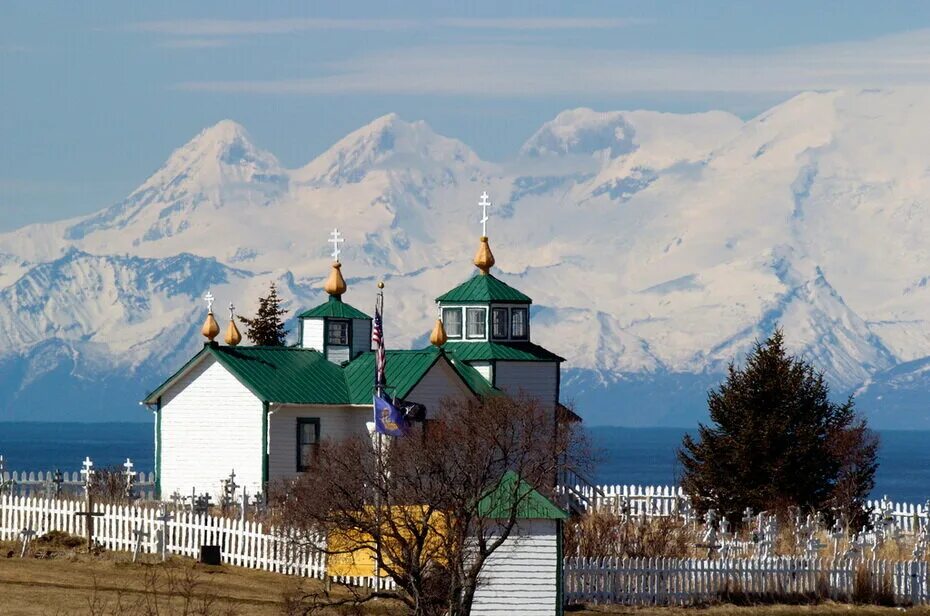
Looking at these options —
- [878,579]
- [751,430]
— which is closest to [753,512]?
[751,430]

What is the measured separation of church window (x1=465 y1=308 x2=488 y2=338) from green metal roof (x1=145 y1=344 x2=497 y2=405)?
6.08 ft

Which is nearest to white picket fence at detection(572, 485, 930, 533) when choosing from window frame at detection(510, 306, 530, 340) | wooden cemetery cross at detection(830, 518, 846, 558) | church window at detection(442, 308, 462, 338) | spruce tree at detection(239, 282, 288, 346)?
wooden cemetery cross at detection(830, 518, 846, 558)

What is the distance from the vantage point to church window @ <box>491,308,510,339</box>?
66000mm

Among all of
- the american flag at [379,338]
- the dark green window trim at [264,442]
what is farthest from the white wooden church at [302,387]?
the american flag at [379,338]

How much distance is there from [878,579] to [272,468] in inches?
733

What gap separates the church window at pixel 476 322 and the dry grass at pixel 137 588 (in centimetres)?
1892

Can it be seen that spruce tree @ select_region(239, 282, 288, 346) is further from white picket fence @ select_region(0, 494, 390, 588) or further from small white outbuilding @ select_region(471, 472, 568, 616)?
small white outbuilding @ select_region(471, 472, 568, 616)

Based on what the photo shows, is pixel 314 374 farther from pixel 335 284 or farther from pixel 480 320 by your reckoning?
pixel 480 320

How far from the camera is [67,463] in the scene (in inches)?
7431

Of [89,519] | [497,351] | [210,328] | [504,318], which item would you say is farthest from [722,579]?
[504,318]

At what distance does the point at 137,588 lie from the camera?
43844 millimetres

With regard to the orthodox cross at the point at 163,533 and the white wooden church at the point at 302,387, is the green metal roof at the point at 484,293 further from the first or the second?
the orthodox cross at the point at 163,533

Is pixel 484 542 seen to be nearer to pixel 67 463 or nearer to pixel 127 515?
pixel 127 515

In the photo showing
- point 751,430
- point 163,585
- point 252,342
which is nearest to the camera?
point 163,585
